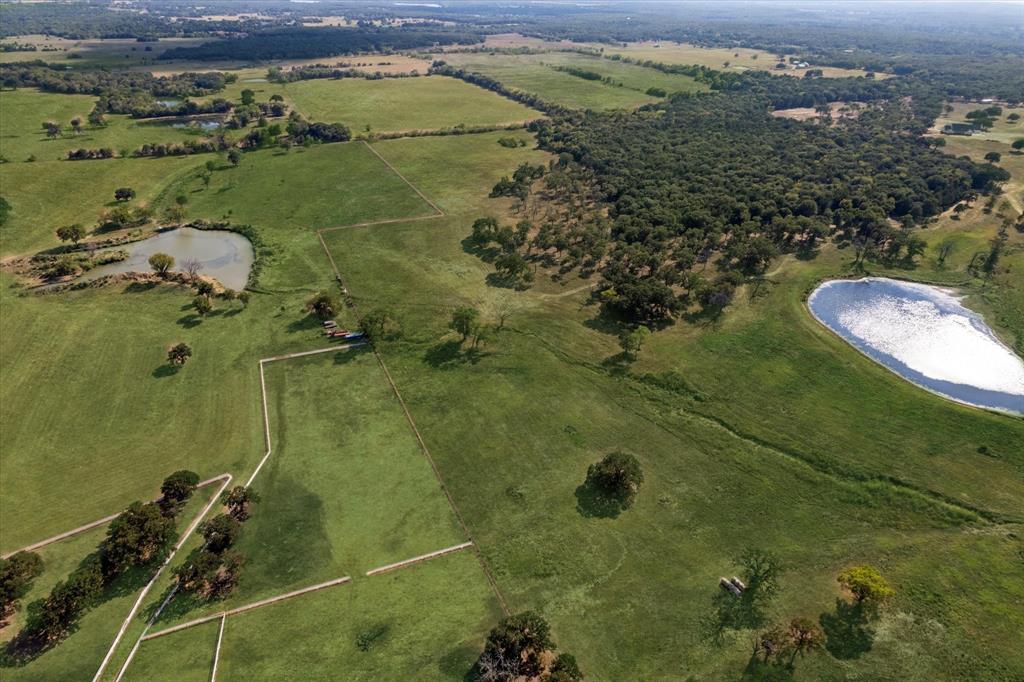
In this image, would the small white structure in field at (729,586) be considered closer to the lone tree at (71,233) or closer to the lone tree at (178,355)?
the lone tree at (178,355)

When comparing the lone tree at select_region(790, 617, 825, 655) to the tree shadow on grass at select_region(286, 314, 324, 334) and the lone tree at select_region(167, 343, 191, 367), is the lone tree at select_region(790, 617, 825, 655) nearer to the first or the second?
the tree shadow on grass at select_region(286, 314, 324, 334)

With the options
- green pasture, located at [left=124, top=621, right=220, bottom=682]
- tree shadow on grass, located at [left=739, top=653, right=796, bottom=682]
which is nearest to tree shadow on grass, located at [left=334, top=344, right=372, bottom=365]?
green pasture, located at [left=124, top=621, right=220, bottom=682]

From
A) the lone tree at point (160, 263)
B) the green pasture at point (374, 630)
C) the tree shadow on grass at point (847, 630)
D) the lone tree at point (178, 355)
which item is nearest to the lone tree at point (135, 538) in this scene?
the green pasture at point (374, 630)

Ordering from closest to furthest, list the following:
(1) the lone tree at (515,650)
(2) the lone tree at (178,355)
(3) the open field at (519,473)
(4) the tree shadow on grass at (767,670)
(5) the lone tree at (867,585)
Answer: (1) the lone tree at (515,650) → (4) the tree shadow on grass at (767,670) → (3) the open field at (519,473) → (5) the lone tree at (867,585) → (2) the lone tree at (178,355)

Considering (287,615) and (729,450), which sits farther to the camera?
(729,450)

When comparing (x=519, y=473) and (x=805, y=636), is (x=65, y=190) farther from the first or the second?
(x=805, y=636)

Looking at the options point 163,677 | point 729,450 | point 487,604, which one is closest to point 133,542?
point 163,677

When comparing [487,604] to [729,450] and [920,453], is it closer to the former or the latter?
[729,450]
